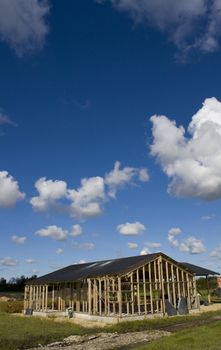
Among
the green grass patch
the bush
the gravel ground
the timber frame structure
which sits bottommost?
the gravel ground

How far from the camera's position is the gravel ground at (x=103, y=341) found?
619 inches

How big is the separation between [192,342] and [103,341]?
416 cm

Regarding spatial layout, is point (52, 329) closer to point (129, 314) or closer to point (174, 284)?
point (129, 314)

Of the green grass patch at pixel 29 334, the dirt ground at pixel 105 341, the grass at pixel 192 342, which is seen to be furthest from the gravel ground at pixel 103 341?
the grass at pixel 192 342

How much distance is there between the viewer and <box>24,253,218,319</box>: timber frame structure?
2725 centimetres

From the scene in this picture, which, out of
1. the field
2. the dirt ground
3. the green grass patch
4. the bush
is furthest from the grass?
the bush

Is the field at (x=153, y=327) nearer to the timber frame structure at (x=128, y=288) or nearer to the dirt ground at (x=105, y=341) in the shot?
the dirt ground at (x=105, y=341)

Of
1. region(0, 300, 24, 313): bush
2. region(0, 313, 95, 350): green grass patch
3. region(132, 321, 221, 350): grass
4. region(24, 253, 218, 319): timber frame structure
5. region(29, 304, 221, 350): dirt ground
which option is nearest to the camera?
region(132, 321, 221, 350): grass

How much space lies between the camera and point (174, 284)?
99.0 feet

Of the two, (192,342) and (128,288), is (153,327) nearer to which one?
(192,342)

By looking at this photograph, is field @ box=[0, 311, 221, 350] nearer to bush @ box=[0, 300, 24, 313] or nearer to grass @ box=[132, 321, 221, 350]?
grass @ box=[132, 321, 221, 350]

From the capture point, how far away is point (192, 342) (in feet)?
48.0

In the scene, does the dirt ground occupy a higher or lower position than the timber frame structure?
lower

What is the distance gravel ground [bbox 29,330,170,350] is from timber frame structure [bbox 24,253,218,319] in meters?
6.91
